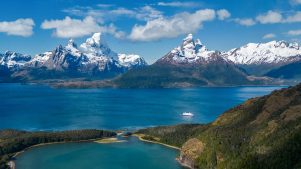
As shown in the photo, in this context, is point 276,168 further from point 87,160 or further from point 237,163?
point 87,160

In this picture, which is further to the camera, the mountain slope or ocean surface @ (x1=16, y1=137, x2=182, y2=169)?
ocean surface @ (x1=16, y1=137, x2=182, y2=169)

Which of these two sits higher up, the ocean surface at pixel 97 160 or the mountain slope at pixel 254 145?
the mountain slope at pixel 254 145

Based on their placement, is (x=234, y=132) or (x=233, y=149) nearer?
(x=233, y=149)

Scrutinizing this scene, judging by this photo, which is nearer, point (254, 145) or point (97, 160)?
point (254, 145)

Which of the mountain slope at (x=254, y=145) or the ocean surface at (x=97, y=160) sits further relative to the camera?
the ocean surface at (x=97, y=160)

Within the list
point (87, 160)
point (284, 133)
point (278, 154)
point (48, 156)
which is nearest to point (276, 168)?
point (278, 154)

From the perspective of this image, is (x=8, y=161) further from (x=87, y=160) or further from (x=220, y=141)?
(x=220, y=141)

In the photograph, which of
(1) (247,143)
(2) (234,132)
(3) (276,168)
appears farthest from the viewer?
(2) (234,132)

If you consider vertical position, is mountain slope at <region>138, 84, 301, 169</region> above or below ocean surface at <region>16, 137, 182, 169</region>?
above

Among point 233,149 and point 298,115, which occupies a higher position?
point 298,115

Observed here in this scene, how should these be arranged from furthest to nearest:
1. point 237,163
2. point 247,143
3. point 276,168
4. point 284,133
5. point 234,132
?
point 234,132 < point 247,143 < point 284,133 < point 237,163 < point 276,168
